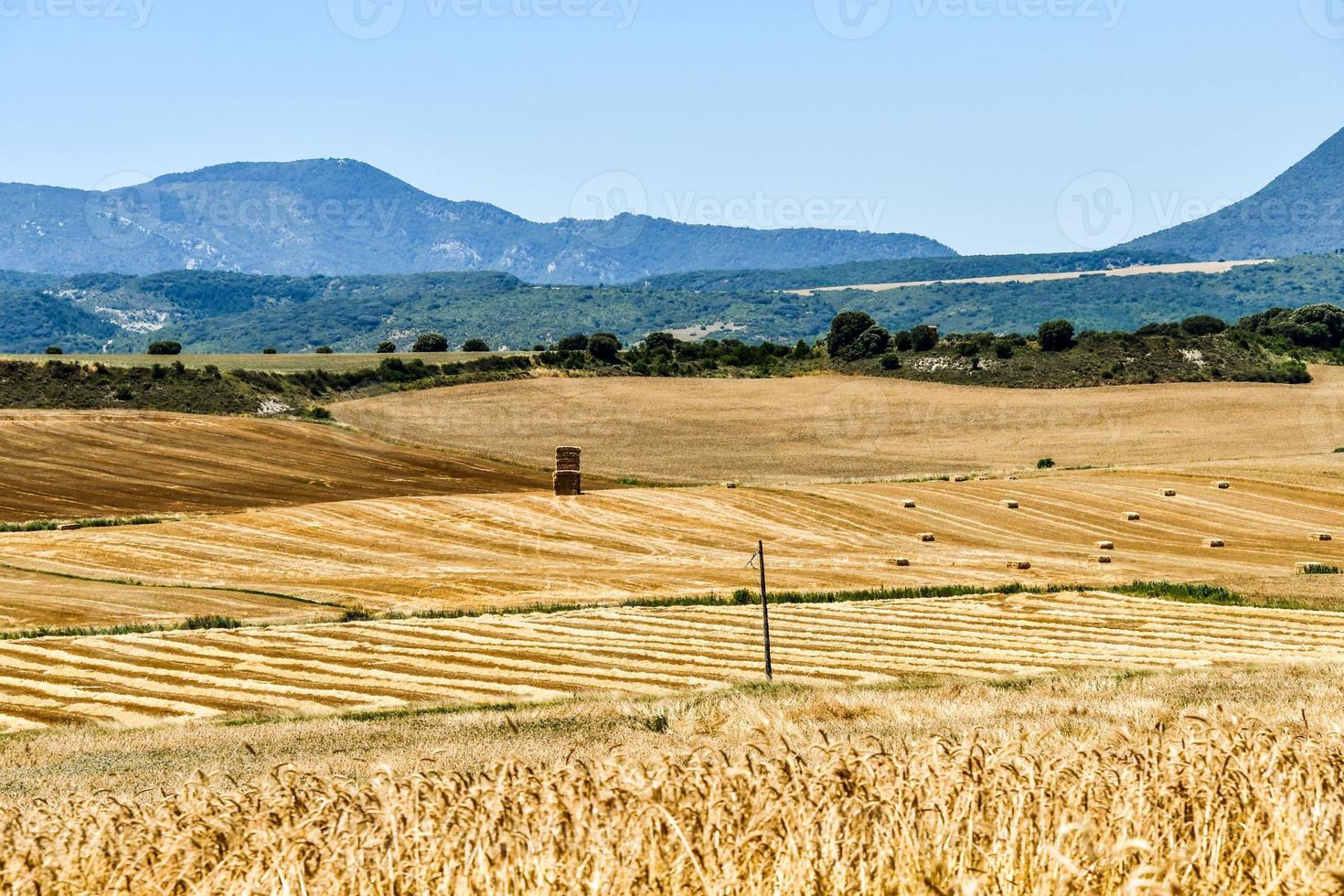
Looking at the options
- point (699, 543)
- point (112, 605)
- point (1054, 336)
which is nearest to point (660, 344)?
point (1054, 336)

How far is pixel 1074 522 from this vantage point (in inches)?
2594

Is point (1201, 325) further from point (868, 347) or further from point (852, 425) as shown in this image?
point (852, 425)

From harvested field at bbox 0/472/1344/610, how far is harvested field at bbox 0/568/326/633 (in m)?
2.40

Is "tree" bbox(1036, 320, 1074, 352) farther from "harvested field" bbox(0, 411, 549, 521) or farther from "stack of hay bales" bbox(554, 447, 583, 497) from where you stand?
"stack of hay bales" bbox(554, 447, 583, 497)

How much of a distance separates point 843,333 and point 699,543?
86.1 metres

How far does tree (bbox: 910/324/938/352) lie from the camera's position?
137000 mm

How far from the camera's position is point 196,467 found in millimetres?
79250

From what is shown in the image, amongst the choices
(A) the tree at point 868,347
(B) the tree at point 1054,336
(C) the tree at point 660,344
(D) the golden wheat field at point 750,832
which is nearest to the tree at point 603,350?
(C) the tree at point 660,344

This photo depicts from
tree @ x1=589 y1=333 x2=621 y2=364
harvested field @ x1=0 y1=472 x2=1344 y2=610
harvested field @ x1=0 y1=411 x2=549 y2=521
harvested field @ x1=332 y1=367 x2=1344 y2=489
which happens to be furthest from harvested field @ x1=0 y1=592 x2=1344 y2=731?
tree @ x1=589 y1=333 x2=621 y2=364

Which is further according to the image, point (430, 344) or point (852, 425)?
point (430, 344)

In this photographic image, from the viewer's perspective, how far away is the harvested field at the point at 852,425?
92.3 meters

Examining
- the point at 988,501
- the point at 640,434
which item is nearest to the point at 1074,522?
the point at 988,501

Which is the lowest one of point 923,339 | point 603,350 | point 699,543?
point 699,543

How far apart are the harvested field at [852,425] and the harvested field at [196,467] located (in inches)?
333
